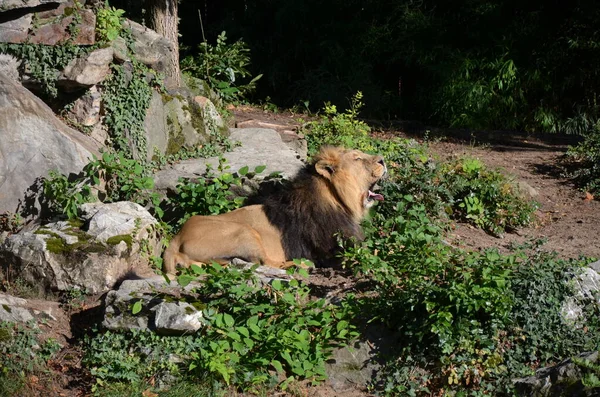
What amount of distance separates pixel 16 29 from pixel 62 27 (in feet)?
1.47

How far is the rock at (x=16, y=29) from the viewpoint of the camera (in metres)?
8.22

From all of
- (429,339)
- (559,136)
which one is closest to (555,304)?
(429,339)

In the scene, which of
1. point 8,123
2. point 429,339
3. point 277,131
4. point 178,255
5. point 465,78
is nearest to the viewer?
point 429,339

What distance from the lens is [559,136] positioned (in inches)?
518

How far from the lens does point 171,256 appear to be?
7.39 meters

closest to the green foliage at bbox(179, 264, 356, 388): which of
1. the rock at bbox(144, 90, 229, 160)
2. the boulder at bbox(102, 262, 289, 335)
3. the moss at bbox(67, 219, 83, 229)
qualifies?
the boulder at bbox(102, 262, 289, 335)

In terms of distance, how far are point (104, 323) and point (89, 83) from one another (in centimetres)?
310

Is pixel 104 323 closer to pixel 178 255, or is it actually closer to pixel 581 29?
pixel 178 255

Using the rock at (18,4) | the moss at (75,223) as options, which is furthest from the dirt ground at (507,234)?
the rock at (18,4)

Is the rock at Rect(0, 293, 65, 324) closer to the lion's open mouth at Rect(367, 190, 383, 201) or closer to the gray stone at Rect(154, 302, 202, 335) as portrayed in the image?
the gray stone at Rect(154, 302, 202, 335)

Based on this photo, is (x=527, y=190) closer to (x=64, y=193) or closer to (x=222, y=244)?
(x=222, y=244)

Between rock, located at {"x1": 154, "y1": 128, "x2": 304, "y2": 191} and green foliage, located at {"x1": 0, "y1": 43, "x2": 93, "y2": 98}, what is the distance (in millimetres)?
1452

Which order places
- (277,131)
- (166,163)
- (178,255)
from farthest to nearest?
(277,131), (166,163), (178,255)

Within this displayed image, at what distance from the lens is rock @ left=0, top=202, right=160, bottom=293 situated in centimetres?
704
